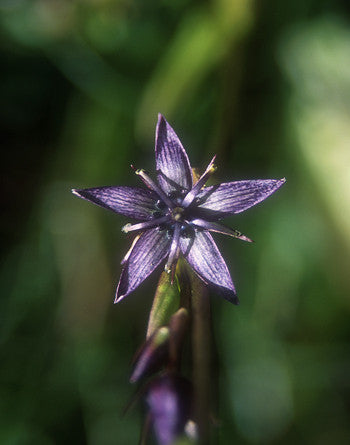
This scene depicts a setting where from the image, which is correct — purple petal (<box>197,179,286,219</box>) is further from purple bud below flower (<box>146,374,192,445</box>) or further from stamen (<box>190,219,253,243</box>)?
purple bud below flower (<box>146,374,192,445</box>)

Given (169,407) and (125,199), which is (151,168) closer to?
(125,199)

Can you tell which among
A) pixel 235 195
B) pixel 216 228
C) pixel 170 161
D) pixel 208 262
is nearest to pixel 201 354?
pixel 208 262

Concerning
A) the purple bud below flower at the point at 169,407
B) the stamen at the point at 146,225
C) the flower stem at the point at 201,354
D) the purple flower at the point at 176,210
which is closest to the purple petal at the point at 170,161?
the purple flower at the point at 176,210

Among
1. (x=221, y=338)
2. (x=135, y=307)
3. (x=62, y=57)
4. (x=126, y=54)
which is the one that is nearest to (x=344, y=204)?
(x=221, y=338)

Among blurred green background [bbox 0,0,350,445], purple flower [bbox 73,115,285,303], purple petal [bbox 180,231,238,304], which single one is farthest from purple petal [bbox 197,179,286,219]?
blurred green background [bbox 0,0,350,445]

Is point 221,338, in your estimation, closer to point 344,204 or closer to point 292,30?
point 344,204
